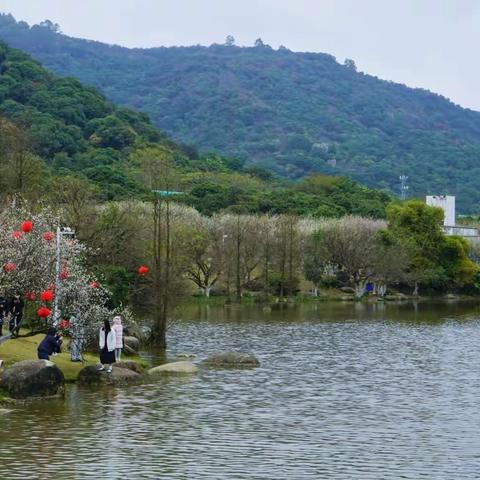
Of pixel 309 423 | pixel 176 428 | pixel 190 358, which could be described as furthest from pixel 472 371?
pixel 176 428

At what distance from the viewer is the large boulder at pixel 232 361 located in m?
45.4

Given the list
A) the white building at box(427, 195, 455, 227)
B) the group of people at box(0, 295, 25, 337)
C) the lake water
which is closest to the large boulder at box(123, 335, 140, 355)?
the lake water

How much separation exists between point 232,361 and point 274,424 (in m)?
15.3

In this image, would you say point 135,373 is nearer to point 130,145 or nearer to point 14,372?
point 14,372

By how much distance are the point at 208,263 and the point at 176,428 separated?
255ft

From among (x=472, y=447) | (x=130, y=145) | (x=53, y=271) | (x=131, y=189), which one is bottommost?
(x=472, y=447)

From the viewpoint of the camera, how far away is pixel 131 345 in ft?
160

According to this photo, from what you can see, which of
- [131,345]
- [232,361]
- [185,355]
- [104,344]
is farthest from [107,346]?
[185,355]

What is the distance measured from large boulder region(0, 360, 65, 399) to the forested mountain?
80.0 m

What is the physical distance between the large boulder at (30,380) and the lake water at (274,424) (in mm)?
688

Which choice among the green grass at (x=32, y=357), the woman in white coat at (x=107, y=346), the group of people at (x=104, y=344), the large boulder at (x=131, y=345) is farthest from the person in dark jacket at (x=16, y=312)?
the large boulder at (x=131, y=345)

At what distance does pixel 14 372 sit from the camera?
33.2m

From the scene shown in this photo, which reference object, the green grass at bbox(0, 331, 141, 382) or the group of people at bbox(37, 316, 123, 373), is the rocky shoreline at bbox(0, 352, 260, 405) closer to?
the group of people at bbox(37, 316, 123, 373)

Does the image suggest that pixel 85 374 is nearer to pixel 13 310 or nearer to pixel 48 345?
pixel 48 345
